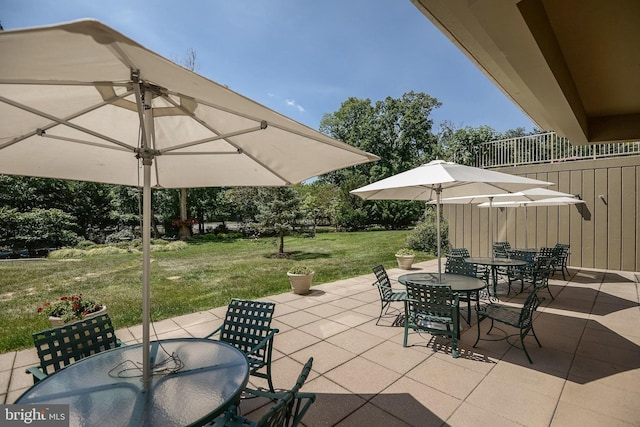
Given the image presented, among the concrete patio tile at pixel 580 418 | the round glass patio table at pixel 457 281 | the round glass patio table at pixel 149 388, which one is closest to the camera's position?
the round glass patio table at pixel 149 388

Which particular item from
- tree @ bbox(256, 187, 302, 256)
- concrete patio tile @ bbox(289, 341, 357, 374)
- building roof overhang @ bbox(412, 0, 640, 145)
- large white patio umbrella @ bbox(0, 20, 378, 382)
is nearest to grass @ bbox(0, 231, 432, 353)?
tree @ bbox(256, 187, 302, 256)

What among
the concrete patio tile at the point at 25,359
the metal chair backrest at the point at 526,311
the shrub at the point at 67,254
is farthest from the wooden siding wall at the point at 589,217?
the shrub at the point at 67,254

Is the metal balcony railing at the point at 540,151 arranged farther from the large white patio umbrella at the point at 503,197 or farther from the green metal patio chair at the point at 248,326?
the green metal patio chair at the point at 248,326

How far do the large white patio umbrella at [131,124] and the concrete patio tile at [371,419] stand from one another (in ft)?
5.79

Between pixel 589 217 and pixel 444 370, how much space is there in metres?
10.3

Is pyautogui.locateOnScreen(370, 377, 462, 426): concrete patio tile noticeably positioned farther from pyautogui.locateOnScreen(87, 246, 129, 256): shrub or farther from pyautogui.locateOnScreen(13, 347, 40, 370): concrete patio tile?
pyautogui.locateOnScreen(87, 246, 129, 256): shrub

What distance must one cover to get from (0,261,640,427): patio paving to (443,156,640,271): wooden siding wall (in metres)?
5.44

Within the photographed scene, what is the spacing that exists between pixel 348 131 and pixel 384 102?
5089mm

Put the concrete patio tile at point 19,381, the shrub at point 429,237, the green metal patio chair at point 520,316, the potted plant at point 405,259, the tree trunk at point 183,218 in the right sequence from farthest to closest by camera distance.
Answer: the tree trunk at point 183,218 < the shrub at point 429,237 < the potted plant at point 405,259 < the green metal patio chair at point 520,316 < the concrete patio tile at point 19,381

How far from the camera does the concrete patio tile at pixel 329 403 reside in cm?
279

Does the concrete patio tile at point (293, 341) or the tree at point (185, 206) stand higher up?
the tree at point (185, 206)

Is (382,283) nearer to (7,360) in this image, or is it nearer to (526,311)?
(526,311)

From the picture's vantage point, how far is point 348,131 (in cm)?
3706

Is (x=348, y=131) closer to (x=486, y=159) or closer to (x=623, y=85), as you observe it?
(x=486, y=159)
